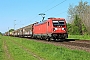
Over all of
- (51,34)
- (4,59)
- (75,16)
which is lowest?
(4,59)

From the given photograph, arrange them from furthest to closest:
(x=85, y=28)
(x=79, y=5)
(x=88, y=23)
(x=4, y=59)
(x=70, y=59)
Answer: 1. (x=79, y=5)
2. (x=85, y=28)
3. (x=88, y=23)
4. (x=4, y=59)
5. (x=70, y=59)

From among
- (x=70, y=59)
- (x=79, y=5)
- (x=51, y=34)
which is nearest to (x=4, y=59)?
(x=70, y=59)

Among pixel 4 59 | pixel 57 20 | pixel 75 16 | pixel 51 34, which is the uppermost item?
pixel 75 16

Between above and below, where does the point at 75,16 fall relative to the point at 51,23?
above

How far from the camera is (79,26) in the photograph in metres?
90.4

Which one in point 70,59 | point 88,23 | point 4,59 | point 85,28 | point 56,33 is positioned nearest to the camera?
point 70,59

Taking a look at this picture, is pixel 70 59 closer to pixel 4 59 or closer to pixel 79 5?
pixel 4 59

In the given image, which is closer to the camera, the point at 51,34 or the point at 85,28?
the point at 51,34

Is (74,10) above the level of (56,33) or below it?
above

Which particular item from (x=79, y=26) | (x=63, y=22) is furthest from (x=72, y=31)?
(x=63, y=22)

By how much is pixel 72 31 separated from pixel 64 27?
57.3 meters

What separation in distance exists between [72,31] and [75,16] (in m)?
6.17

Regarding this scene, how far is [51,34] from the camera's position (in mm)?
32531

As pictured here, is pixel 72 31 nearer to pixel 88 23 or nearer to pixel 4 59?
pixel 88 23
